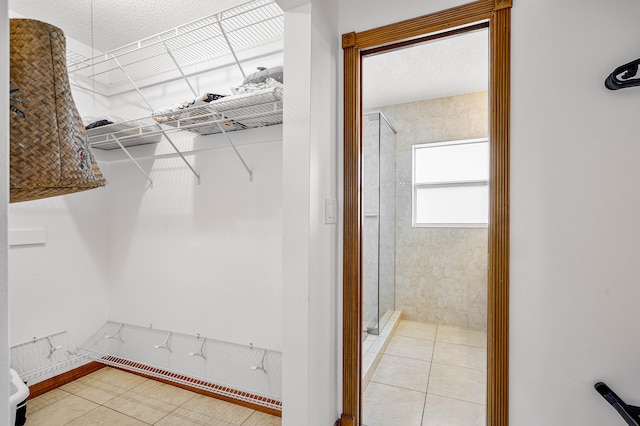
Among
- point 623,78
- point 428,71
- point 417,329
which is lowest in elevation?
point 417,329

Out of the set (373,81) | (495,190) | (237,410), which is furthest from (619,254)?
(237,410)

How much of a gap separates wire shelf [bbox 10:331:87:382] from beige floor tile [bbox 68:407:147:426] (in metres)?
0.45

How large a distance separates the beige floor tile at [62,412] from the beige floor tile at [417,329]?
1953 millimetres

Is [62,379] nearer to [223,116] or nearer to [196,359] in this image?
[196,359]

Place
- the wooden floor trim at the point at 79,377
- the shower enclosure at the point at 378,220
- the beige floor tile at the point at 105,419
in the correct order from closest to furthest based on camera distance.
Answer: the shower enclosure at the point at 378,220
the beige floor tile at the point at 105,419
the wooden floor trim at the point at 79,377

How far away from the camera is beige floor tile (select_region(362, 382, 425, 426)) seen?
1522mm

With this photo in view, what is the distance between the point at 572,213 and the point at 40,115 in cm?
156

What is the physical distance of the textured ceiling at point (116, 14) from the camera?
184 cm

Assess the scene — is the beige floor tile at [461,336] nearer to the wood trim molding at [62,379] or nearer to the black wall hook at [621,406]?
the black wall hook at [621,406]

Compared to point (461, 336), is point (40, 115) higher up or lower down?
higher up

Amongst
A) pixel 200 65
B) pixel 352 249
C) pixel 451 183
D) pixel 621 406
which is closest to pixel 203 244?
pixel 352 249

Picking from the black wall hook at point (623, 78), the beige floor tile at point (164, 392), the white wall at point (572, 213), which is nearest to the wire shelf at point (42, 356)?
the beige floor tile at point (164, 392)

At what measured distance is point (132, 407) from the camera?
1.93 meters

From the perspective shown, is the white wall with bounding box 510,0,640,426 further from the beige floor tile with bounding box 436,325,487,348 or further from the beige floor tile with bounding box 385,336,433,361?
the beige floor tile with bounding box 385,336,433,361
